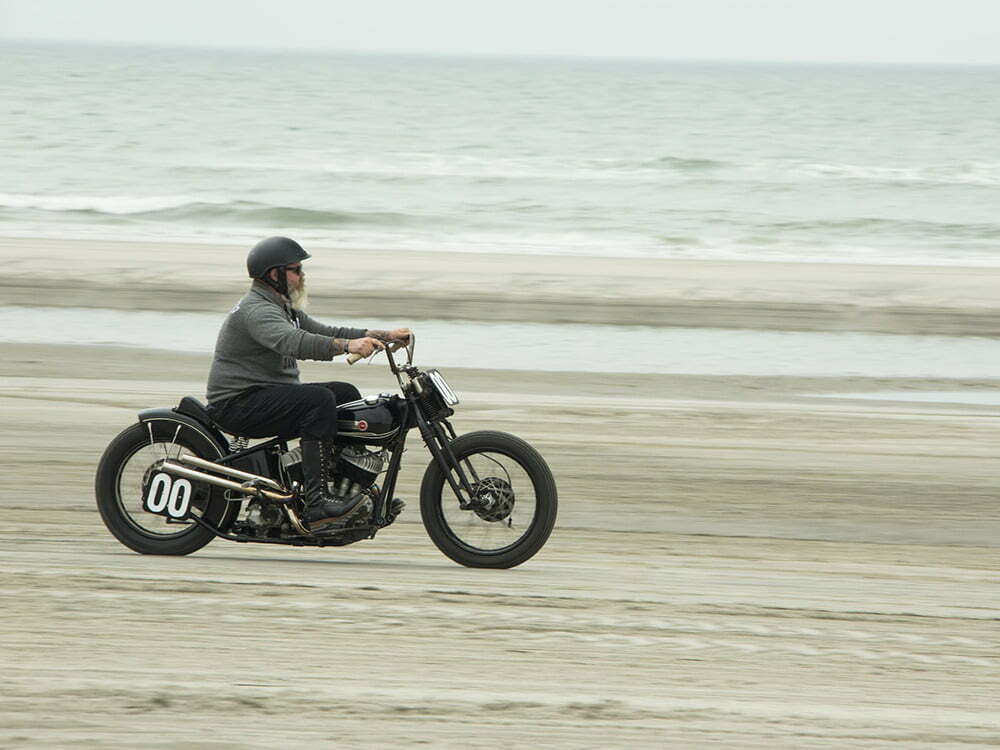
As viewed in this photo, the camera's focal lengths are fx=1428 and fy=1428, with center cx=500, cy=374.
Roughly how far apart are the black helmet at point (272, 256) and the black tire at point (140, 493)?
31.7 inches

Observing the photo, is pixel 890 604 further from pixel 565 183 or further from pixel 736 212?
pixel 565 183

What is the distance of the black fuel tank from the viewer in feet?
20.3

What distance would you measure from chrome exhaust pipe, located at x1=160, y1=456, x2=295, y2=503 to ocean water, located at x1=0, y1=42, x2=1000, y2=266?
67.6ft

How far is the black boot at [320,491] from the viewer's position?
6.15m

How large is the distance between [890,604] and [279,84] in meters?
104

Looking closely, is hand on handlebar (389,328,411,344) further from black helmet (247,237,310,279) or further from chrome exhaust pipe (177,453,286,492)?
chrome exhaust pipe (177,453,286,492)

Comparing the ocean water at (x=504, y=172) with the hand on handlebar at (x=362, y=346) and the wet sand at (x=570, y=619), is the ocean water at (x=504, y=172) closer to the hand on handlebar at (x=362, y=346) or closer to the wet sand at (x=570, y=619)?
the wet sand at (x=570, y=619)

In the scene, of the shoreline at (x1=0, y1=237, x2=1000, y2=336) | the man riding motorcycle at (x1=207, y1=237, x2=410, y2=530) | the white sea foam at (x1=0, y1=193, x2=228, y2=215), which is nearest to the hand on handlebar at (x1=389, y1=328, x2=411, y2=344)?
the man riding motorcycle at (x1=207, y1=237, x2=410, y2=530)

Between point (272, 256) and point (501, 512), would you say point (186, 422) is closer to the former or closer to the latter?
point (272, 256)

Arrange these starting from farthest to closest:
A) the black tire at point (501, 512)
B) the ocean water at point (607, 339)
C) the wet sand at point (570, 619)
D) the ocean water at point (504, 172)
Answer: the ocean water at point (504, 172)
the ocean water at point (607, 339)
the black tire at point (501, 512)
the wet sand at point (570, 619)

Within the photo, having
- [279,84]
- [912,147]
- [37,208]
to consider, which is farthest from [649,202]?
[279,84]

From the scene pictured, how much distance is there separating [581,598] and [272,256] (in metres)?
1.95

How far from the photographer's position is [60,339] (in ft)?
48.2

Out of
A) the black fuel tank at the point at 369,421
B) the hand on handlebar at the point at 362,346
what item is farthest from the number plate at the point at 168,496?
the hand on handlebar at the point at 362,346
